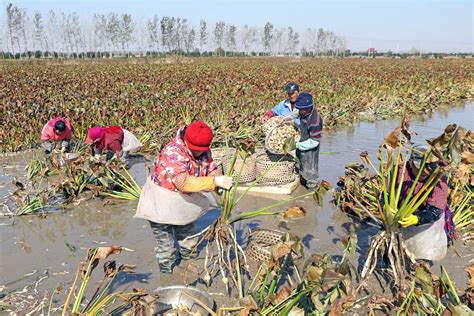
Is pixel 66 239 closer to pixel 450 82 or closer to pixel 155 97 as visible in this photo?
pixel 155 97

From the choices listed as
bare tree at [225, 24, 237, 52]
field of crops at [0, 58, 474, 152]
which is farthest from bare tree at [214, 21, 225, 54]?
field of crops at [0, 58, 474, 152]

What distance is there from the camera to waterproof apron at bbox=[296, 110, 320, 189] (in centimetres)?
571

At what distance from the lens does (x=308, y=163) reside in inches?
230

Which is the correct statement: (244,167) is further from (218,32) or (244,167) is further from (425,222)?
(218,32)

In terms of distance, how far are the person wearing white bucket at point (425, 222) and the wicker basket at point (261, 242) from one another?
1037mm

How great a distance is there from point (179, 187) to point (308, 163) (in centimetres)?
297

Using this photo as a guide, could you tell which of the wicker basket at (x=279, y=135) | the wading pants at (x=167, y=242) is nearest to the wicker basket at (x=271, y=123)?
the wicker basket at (x=279, y=135)

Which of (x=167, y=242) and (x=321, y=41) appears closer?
(x=167, y=242)

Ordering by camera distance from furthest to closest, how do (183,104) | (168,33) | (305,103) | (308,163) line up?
(168,33), (183,104), (308,163), (305,103)

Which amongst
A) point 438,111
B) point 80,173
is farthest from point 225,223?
point 438,111

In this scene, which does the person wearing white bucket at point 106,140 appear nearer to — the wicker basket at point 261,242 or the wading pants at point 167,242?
the wading pants at point 167,242

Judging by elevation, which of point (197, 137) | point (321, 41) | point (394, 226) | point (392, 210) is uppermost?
point (321, 41)

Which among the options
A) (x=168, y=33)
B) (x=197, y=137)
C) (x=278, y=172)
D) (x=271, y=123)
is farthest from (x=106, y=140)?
(x=168, y=33)

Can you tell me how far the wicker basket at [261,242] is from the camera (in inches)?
Answer: 149
